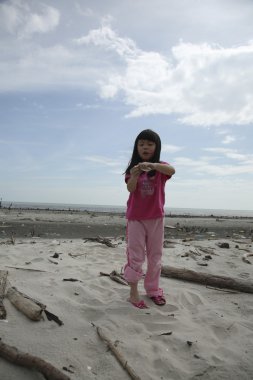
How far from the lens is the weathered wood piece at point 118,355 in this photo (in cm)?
242

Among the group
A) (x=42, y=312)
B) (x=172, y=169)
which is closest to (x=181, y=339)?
(x=42, y=312)

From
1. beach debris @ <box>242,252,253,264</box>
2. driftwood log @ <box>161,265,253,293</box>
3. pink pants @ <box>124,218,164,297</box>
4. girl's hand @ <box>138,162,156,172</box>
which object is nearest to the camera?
girl's hand @ <box>138,162,156,172</box>

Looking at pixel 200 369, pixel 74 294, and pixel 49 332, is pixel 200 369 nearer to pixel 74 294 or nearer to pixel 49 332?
pixel 49 332

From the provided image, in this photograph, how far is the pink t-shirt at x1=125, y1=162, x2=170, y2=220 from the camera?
397 centimetres

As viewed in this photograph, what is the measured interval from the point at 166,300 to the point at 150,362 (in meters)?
1.52

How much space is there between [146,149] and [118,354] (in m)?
2.37

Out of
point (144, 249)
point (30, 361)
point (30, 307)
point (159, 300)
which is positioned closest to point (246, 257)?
point (159, 300)

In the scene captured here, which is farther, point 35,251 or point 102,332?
point 35,251

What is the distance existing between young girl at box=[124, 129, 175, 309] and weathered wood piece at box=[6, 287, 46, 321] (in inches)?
47.1

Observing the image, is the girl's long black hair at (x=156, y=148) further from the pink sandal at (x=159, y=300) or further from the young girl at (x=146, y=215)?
the pink sandal at (x=159, y=300)

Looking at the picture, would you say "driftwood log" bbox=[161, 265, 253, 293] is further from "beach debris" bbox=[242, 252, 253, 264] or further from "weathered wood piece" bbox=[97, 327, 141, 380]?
"weathered wood piece" bbox=[97, 327, 141, 380]

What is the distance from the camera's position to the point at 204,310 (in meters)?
3.88

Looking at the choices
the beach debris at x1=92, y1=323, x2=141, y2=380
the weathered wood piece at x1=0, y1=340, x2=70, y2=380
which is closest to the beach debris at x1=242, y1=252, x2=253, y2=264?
the beach debris at x1=92, y1=323, x2=141, y2=380

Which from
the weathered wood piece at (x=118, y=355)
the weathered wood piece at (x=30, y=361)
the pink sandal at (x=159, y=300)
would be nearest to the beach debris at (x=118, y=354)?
the weathered wood piece at (x=118, y=355)
